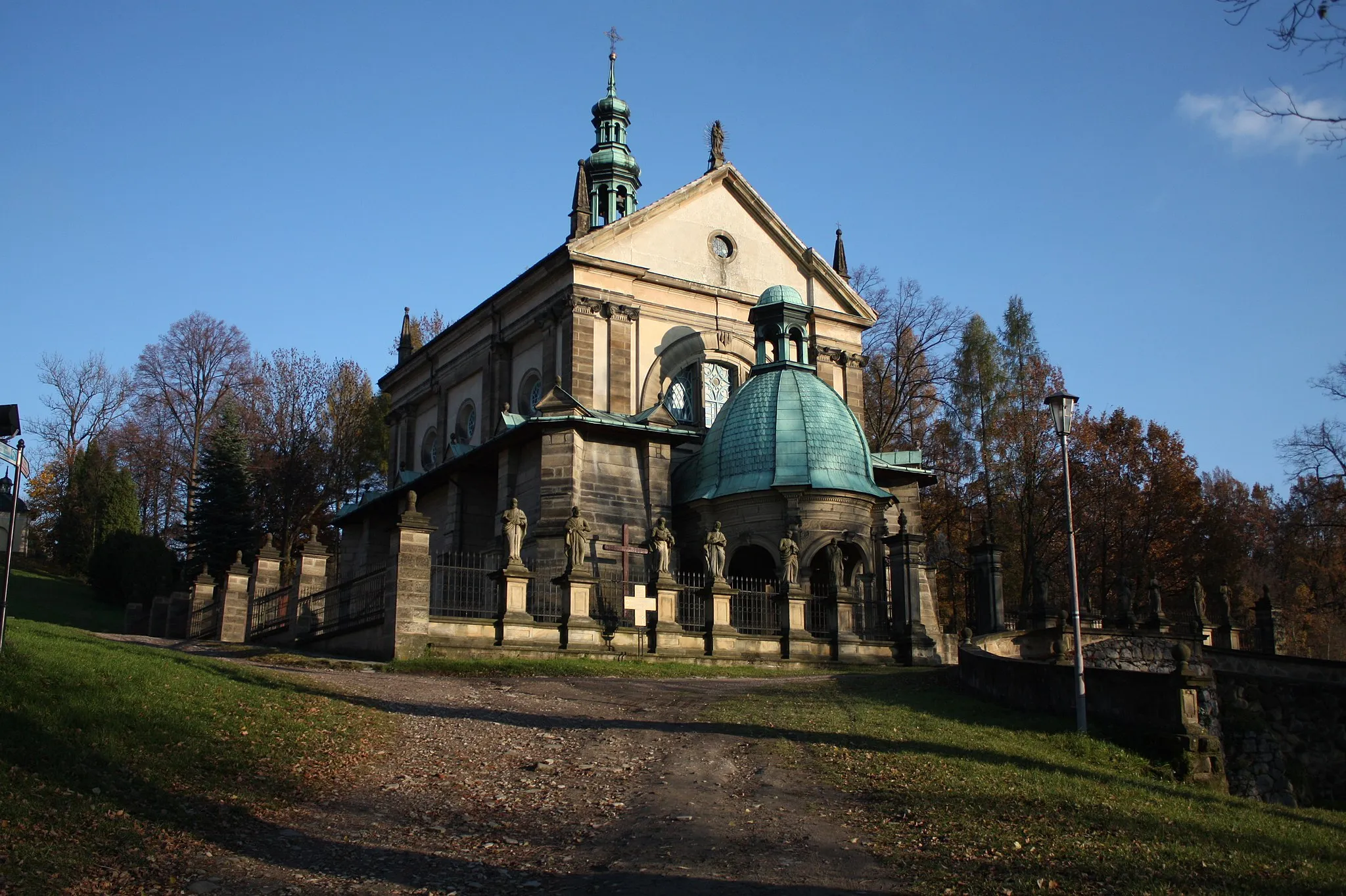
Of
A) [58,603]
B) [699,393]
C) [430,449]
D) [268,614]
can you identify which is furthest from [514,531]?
[58,603]

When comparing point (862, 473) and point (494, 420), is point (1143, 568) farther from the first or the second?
point (494, 420)

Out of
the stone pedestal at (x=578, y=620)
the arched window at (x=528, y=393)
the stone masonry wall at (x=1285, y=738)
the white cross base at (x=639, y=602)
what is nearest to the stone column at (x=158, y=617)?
the arched window at (x=528, y=393)

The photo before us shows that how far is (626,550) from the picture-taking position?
97.0 ft

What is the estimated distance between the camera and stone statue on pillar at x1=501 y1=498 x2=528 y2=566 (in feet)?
79.5

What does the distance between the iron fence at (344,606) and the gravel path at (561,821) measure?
8.88 m

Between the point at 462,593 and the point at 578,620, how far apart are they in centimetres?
232

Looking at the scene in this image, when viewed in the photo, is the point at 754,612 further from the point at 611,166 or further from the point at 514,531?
the point at 611,166

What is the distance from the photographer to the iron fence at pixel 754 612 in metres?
27.1

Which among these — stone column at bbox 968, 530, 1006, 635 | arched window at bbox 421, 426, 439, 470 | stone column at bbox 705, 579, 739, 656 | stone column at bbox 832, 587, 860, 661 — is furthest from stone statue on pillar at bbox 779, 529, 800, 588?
arched window at bbox 421, 426, 439, 470

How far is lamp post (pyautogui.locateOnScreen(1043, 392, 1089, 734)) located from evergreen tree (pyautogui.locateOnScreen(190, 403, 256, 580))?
112 ft

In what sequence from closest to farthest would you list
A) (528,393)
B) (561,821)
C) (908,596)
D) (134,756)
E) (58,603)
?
(561,821) < (134,756) < (908,596) < (528,393) < (58,603)

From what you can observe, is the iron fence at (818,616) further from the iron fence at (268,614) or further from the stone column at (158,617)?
the stone column at (158,617)

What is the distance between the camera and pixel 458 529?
1358 inches

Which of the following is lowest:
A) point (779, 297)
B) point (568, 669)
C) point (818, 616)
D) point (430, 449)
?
point (568, 669)
